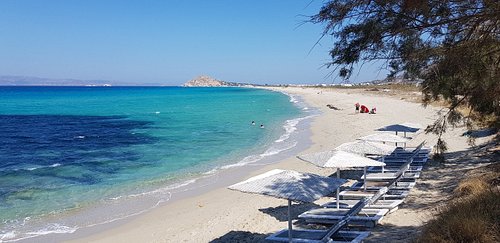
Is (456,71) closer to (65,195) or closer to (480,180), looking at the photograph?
(480,180)

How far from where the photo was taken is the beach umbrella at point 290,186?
711 cm

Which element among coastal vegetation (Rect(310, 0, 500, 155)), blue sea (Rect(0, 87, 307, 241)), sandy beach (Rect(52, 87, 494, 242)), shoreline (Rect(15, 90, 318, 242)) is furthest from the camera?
blue sea (Rect(0, 87, 307, 241))

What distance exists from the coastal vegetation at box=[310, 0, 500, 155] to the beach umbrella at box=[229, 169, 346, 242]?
204cm

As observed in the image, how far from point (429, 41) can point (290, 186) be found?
311 cm

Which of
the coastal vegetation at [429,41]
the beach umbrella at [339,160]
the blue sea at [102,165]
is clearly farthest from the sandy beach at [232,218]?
the coastal vegetation at [429,41]

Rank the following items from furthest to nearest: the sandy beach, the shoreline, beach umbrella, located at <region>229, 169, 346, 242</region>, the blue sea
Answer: the blue sea < the shoreline < the sandy beach < beach umbrella, located at <region>229, 169, 346, 242</region>

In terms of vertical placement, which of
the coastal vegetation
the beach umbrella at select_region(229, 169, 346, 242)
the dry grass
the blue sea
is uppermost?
the coastal vegetation

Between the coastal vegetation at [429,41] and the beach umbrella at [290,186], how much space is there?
6.70 ft

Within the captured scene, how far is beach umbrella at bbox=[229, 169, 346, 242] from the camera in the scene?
23.3 feet

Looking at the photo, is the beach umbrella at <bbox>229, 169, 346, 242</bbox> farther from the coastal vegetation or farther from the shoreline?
the shoreline

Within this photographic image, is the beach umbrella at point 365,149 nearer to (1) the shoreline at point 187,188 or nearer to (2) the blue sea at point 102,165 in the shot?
(1) the shoreline at point 187,188

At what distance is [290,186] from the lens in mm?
7367

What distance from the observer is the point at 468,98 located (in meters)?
7.54

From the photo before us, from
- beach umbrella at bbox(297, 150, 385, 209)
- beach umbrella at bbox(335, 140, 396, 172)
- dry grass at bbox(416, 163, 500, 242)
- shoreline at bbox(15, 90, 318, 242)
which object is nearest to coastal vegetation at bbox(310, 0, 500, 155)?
dry grass at bbox(416, 163, 500, 242)
